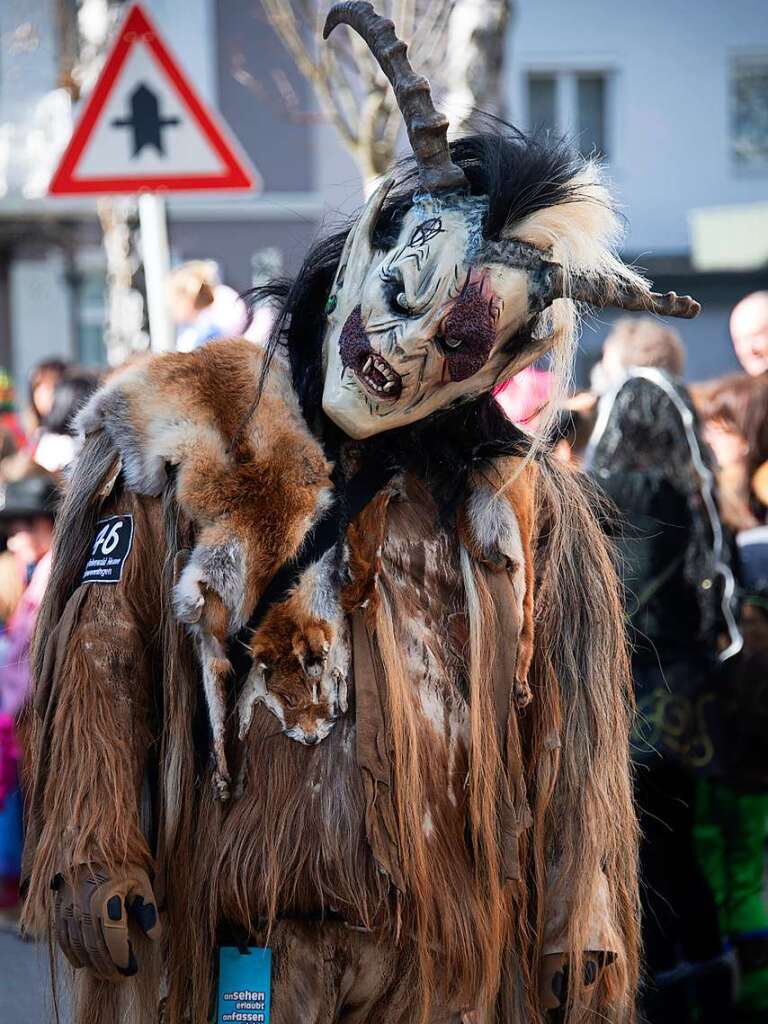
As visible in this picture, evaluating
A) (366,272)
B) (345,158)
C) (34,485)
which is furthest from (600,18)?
(366,272)

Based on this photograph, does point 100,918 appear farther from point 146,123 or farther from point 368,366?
point 146,123

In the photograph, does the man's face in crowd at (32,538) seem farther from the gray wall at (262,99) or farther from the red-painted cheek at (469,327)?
the gray wall at (262,99)

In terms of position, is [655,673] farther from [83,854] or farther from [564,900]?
[83,854]

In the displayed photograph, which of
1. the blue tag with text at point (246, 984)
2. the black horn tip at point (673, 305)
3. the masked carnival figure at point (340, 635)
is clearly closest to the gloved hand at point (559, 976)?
the masked carnival figure at point (340, 635)

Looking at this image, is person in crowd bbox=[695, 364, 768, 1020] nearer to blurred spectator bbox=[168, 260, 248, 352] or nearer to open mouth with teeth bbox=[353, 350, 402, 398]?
blurred spectator bbox=[168, 260, 248, 352]

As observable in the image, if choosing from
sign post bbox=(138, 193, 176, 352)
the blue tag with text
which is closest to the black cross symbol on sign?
sign post bbox=(138, 193, 176, 352)

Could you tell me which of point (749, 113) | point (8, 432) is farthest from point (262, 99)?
point (8, 432)

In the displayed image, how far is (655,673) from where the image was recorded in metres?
4.00

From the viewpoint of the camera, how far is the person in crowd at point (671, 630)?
394cm

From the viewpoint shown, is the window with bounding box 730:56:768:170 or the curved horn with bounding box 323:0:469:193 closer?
the curved horn with bounding box 323:0:469:193

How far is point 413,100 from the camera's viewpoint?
2.09 meters

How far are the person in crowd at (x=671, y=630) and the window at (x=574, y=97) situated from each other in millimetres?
12503

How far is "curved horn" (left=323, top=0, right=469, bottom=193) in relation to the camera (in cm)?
209

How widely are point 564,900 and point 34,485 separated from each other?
3.83m
